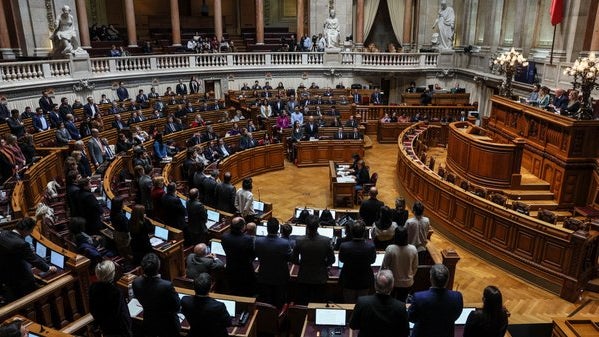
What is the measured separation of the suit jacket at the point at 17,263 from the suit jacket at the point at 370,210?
4.14 m

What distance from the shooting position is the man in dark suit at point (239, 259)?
16.0 ft

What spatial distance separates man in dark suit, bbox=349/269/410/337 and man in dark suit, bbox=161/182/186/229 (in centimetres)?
352

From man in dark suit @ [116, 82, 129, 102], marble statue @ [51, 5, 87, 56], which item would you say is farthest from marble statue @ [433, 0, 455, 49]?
marble statue @ [51, 5, 87, 56]

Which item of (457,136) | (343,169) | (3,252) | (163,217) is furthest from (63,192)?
(457,136)

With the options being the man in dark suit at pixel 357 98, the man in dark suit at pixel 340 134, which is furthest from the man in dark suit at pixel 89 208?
the man in dark suit at pixel 357 98

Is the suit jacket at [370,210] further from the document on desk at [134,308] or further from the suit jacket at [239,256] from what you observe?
the document on desk at [134,308]

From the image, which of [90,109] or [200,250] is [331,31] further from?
[200,250]

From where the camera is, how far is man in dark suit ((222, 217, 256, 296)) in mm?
4875

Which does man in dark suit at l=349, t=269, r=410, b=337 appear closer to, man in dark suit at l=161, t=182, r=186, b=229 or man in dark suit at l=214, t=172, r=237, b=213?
man in dark suit at l=161, t=182, r=186, b=229

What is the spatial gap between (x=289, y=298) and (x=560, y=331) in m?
2.88

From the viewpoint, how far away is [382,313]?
→ 3.46m

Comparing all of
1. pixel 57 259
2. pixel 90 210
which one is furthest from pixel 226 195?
pixel 57 259

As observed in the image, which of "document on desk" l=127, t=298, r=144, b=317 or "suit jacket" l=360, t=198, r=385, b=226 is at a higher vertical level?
"suit jacket" l=360, t=198, r=385, b=226

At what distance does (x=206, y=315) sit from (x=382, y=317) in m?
1.36
